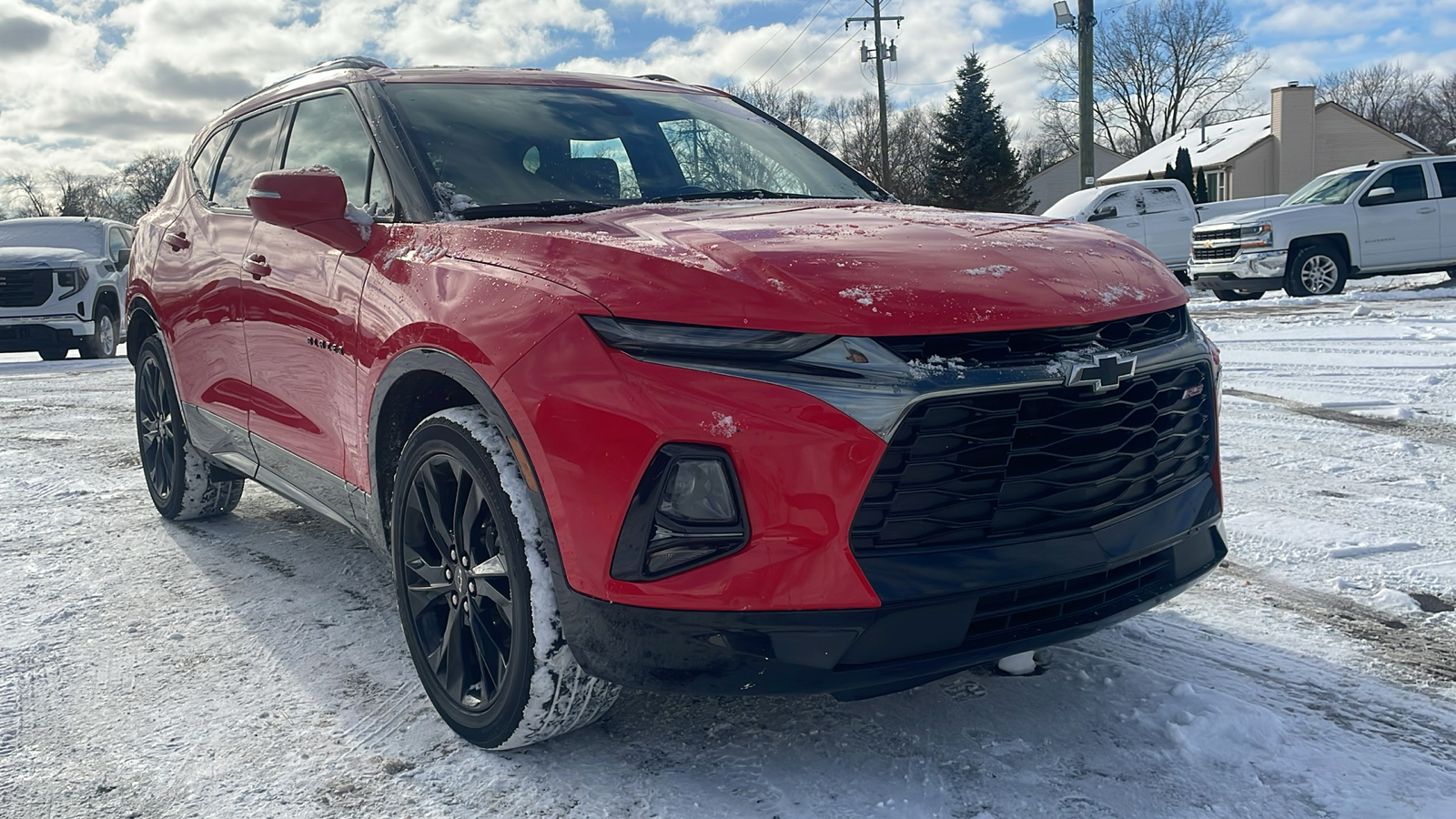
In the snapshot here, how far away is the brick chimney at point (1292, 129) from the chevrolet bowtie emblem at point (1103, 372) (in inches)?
2105

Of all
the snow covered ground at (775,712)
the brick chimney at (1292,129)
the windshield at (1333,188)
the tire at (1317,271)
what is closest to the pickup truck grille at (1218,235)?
the tire at (1317,271)

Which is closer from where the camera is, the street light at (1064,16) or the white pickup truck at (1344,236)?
the white pickup truck at (1344,236)

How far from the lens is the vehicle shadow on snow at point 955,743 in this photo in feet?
7.72

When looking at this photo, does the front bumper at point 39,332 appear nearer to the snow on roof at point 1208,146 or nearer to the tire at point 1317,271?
the tire at point 1317,271

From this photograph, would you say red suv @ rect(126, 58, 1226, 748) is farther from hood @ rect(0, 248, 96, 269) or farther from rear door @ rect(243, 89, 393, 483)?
hood @ rect(0, 248, 96, 269)

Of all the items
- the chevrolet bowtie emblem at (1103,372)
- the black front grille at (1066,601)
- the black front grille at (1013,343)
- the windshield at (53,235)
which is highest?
the windshield at (53,235)

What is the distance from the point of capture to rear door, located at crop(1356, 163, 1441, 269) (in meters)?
14.8

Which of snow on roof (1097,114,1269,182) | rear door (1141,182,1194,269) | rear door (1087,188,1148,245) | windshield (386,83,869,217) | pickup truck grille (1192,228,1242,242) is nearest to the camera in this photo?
windshield (386,83,869,217)

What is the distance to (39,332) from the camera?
1438 centimetres

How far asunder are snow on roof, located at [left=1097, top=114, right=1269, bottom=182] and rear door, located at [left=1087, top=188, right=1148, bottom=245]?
3221cm

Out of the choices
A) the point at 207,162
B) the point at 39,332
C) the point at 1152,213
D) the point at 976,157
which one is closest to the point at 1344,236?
the point at 1152,213

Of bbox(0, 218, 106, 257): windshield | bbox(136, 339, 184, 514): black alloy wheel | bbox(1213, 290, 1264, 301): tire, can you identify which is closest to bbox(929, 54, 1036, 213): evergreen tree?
bbox(1213, 290, 1264, 301): tire

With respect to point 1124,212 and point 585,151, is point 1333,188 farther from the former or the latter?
point 585,151

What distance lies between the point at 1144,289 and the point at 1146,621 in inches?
48.3
